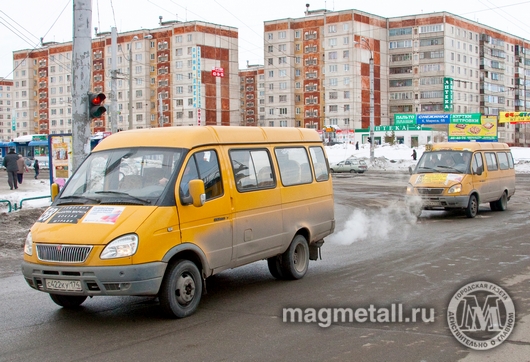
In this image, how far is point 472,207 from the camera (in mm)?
16906

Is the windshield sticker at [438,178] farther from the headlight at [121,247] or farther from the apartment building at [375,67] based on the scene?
the apartment building at [375,67]

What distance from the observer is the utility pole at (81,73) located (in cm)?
1269

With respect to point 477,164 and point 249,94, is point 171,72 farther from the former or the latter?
point 477,164

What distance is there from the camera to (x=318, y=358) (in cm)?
544

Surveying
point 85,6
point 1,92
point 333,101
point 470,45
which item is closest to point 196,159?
point 85,6

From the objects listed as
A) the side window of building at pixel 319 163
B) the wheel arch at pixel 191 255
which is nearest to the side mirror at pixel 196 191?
the wheel arch at pixel 191 255

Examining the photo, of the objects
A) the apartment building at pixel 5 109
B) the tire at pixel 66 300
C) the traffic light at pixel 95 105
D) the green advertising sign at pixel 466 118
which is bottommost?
the tire at pixel 66 300

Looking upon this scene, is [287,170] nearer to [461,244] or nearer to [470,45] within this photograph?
[461,244]

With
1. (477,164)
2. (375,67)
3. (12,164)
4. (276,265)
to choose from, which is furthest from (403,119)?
(276,265)

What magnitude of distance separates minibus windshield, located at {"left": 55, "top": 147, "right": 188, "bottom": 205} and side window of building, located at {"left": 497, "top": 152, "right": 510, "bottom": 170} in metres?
14.2

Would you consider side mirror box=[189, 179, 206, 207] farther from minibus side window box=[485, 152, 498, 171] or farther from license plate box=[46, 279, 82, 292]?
minibus side window box=[485, 152, 498, 171]

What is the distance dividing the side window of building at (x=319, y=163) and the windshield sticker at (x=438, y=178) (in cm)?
763

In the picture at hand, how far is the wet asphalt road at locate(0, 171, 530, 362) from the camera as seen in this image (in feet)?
18.5

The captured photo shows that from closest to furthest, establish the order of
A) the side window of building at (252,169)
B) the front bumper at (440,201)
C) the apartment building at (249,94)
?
the side window of building at (252,169), the front bumper at (440,201), the apartment building at (249,94)
